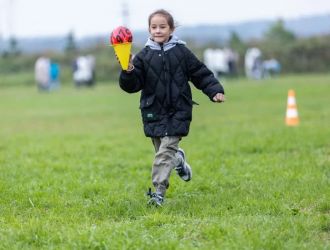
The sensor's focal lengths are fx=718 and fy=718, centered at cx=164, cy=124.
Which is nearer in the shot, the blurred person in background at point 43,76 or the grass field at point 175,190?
the grass field at point 175,190

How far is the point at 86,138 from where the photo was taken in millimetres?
13359

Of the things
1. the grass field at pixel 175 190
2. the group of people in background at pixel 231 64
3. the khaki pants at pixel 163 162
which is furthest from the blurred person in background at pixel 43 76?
the khaki pants at pixel 163 162

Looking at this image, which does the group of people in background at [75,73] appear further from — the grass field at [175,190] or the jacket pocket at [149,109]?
the jacket pocket at [149,109]

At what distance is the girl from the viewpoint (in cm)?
663

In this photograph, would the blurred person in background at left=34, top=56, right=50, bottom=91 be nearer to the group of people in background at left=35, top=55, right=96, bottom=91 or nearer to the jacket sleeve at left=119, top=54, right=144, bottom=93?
the group of people in background at left=35, top=55, right=96, bottom=91

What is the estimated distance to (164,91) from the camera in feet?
21.8

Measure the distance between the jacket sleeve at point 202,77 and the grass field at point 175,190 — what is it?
3.43ft

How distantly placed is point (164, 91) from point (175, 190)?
1.31 meters

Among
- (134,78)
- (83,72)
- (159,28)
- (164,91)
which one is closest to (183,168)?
(164,91)

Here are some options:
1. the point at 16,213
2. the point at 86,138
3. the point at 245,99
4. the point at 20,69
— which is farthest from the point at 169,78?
the point at 20,69

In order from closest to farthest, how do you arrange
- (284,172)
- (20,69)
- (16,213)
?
(16,213)
(284,172)
(20,69)

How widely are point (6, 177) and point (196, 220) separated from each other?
3421 mm

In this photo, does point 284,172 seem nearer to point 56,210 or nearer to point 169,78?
point 169,78

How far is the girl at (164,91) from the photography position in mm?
6633
